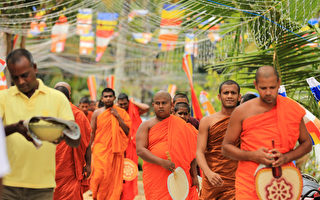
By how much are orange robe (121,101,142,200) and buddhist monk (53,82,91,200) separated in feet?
9.78

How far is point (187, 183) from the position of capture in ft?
20.7

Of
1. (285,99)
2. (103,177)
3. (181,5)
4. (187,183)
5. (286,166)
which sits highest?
(181,5)

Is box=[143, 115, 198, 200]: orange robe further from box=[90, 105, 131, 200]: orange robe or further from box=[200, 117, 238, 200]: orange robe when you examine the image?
box=[90, 105, 131, 200]: orange robe

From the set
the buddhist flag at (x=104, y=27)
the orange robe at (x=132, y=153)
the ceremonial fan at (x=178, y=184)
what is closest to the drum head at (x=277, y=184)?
the ceremonial fan at (x=178, y=184)

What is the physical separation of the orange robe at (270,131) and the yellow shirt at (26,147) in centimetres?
159

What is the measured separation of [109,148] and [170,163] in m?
3.41

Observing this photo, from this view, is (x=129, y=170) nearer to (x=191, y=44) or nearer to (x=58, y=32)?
(x=191, y=44)

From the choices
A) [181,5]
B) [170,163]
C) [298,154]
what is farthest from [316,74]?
[298,154]

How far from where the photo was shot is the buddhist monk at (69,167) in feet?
20.6

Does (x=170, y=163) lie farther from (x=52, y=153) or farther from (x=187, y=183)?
(x=52, y=153)

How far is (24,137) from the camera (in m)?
3.81

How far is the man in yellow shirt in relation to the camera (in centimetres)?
381

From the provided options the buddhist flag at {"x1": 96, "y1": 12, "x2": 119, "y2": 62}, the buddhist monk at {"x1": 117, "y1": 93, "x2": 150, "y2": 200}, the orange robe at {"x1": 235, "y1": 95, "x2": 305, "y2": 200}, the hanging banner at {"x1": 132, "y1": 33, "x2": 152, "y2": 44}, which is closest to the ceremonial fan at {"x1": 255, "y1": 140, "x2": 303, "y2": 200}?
the orange robe at {"x1": 235, "y1": 95, "x2": 305, "y2": 200}

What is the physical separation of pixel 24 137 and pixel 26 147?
0.10 m
